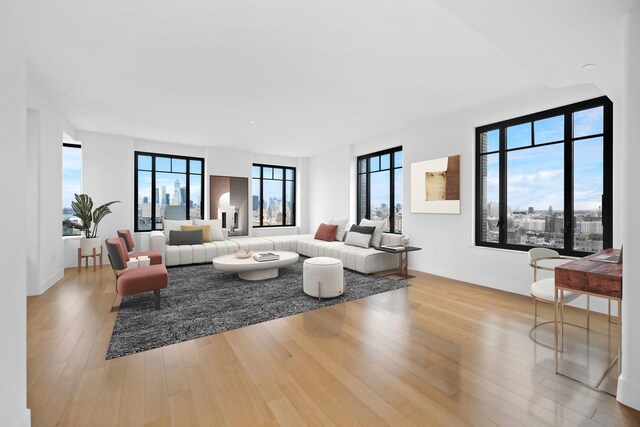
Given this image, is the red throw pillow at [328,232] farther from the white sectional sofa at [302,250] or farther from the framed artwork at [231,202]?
the framed artwork at [231,202]

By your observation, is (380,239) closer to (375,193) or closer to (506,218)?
(375,193)

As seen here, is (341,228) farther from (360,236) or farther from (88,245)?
(88,245)

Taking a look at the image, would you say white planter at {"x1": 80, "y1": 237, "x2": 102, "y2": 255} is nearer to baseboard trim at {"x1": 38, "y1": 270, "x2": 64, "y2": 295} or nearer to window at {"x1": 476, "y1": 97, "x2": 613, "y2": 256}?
baseboard trim at {"x1": 38, "y1": 270, "x2": 64, "y2": 295}

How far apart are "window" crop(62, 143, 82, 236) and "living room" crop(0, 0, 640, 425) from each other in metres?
0.27

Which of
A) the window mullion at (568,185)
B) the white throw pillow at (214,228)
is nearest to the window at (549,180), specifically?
the window mullion at (568,185)

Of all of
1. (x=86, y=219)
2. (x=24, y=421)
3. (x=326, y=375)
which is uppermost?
(x=86, y=219)

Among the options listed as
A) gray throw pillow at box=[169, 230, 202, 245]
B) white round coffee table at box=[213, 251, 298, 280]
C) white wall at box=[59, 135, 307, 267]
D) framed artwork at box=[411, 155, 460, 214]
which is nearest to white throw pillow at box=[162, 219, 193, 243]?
gray throw pillow at box=[169, 230, 202, 245]

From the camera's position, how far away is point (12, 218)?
1.44 metres

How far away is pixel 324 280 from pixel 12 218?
2.96 meters

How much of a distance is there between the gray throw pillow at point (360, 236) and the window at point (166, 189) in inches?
163

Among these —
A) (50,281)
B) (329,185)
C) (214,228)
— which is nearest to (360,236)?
(329,185)

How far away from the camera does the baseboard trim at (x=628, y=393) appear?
68.5 inches

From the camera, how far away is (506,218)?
4.34m

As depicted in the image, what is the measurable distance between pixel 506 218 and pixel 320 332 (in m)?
3.51
